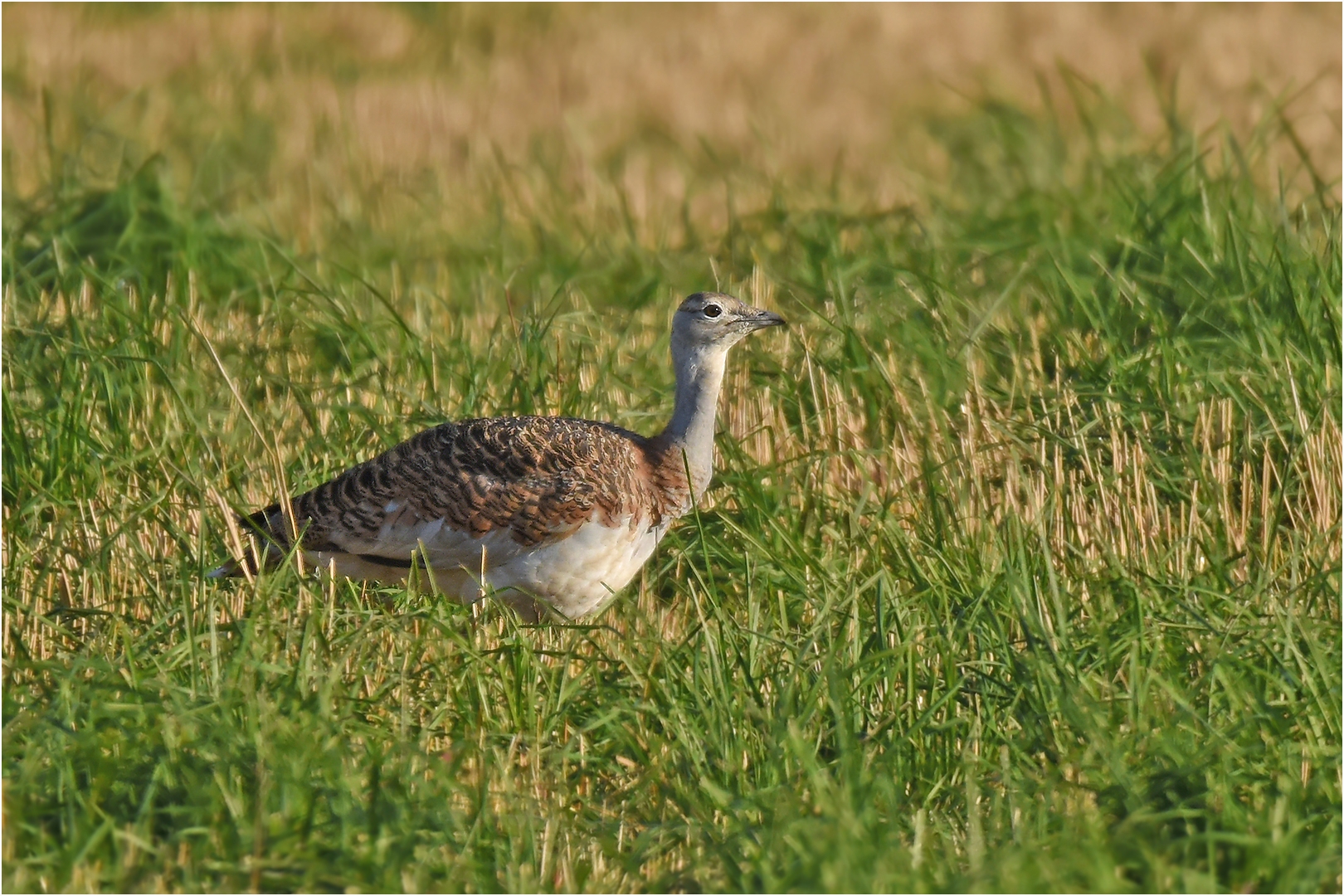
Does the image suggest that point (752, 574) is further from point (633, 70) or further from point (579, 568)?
point (633, 70)

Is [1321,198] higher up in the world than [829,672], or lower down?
higher up

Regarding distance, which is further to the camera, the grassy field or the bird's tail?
the bird's tail

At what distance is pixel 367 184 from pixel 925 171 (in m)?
3.48

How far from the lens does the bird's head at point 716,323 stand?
5277 millimetres

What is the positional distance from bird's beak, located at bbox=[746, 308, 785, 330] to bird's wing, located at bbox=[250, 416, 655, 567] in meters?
0.58

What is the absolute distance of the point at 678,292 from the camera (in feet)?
25.8

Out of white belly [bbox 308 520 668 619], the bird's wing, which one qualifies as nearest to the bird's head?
the bird's wing

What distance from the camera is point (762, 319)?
5293mm

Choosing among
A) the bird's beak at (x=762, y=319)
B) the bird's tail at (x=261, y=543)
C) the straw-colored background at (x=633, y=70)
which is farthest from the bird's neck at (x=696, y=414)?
the straw-colored background at (x=633, y=70)

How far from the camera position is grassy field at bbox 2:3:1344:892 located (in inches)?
142

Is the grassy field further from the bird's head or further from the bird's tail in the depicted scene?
the bird's head

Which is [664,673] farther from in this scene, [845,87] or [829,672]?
[845,87]

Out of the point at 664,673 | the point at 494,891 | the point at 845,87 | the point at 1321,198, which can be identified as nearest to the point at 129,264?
the point at 664,673

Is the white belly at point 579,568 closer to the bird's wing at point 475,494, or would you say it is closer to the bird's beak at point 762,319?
the bird's wing at point 475,494
